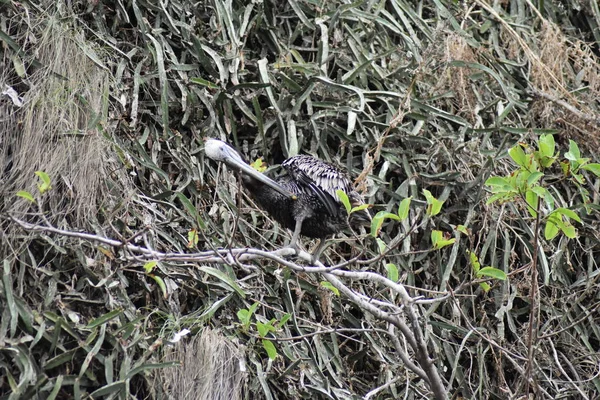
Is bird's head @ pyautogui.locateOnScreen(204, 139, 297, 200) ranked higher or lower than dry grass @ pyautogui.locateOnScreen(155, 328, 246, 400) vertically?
higher

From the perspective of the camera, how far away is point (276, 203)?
12.3 ft

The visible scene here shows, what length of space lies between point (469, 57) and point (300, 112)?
97 centimetres

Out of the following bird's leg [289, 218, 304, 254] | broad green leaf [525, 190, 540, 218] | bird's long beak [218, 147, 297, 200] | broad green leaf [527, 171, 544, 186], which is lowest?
bird's leg [289, 218, 304, 254]

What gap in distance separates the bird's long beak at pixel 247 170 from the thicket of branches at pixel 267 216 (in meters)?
0.23

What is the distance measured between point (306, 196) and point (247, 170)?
34 centimetres

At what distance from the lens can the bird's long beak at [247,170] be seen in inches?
136

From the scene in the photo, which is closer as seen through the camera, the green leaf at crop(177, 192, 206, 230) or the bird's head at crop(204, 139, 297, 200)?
the bird's head at crop(204, 139, 297, 200)

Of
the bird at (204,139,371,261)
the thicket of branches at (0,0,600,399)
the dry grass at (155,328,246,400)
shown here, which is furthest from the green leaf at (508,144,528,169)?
the dry grass at (155,328,246,400)

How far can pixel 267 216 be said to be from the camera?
4.24 metres

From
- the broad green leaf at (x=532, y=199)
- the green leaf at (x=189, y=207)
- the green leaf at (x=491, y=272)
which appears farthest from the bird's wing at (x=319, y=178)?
the broad green leaf at (x=532, y=199)

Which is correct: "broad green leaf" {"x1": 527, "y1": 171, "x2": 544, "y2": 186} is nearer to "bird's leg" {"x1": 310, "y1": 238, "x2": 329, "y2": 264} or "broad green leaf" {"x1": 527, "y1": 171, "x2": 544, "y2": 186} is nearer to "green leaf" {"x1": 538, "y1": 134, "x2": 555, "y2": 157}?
"green leaf" {"x1": 538, "y1": 134, "x2": 555, "y2": 157}

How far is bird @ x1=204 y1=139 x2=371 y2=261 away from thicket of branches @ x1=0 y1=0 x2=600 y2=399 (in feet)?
0.57

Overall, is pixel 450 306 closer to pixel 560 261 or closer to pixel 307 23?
pixel 560 261

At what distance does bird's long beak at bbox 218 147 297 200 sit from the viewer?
3.46 meters
